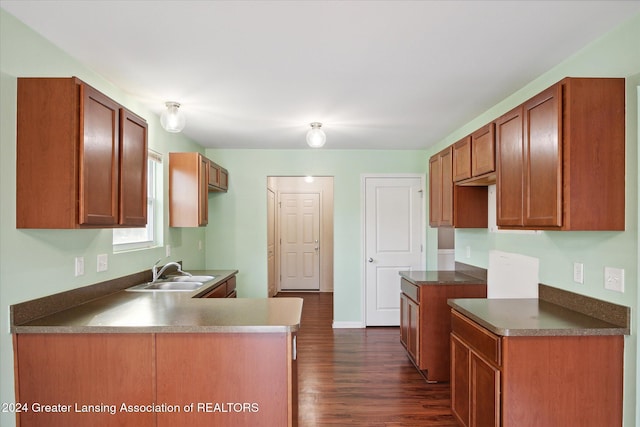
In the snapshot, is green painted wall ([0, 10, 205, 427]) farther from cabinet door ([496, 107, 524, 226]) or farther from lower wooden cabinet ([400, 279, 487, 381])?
cabinet door ([496, 107, 524, 226])

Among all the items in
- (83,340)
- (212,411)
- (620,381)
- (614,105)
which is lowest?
(212,411)

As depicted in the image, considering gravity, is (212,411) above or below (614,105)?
below

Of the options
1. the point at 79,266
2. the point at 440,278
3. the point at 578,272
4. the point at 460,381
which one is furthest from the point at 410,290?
the point at 79,266

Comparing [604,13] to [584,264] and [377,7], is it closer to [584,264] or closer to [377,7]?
[377,7]

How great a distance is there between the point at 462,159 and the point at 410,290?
1375mm

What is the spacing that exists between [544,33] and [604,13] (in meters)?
0.25

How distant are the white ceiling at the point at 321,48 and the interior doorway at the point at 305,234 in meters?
4.18

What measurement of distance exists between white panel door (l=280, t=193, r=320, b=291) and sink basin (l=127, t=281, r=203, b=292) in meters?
4.18

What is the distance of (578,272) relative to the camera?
2.12m

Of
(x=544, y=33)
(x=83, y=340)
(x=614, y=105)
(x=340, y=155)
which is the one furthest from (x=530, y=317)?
(x=340, y=155)

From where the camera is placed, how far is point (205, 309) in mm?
2172

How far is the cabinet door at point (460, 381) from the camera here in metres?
2.26

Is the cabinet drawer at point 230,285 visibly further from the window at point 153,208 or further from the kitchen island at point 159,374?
the kitchen island at point 159,374

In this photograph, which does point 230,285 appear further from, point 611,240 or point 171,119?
point 611,240
